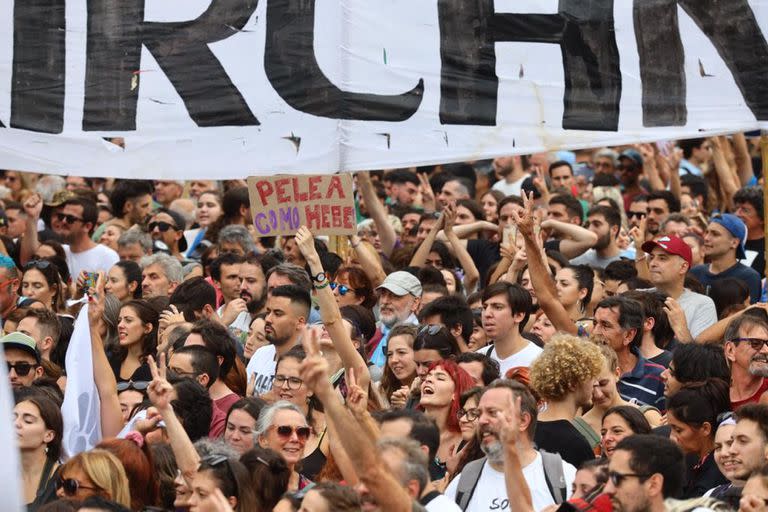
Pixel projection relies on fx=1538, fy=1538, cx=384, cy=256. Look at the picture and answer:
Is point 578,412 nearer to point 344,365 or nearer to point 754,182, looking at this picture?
point 344,365

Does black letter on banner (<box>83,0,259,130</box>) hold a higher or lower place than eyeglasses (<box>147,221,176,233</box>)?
higher

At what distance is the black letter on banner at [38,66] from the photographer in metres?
8.73

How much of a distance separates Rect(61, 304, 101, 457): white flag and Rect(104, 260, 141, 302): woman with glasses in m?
2.66

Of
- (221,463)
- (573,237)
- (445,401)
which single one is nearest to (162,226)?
(573,237)

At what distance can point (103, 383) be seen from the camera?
312 inches

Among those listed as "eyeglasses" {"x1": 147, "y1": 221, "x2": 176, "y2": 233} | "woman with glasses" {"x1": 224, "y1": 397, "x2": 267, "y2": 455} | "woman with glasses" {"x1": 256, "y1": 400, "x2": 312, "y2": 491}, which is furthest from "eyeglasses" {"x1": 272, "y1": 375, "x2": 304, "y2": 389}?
"eyeglasses" {"x1": 147, "y1": 221, "x2": 176, "y2": 233}

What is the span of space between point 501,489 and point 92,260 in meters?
6.26

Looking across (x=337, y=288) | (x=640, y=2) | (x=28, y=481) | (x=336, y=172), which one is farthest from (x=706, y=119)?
(x=28, y=481)

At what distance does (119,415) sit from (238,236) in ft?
12.7

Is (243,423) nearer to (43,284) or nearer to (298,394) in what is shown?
(298,394)

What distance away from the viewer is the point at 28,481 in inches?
285

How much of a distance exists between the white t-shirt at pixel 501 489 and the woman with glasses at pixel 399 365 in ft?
6.15

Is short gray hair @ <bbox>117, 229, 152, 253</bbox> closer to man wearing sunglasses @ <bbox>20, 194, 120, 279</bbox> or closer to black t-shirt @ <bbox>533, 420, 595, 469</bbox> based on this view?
man wearing sunglasses @ <bbox>20, 194, 120, 279</bbox>

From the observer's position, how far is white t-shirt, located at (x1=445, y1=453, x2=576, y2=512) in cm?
640
